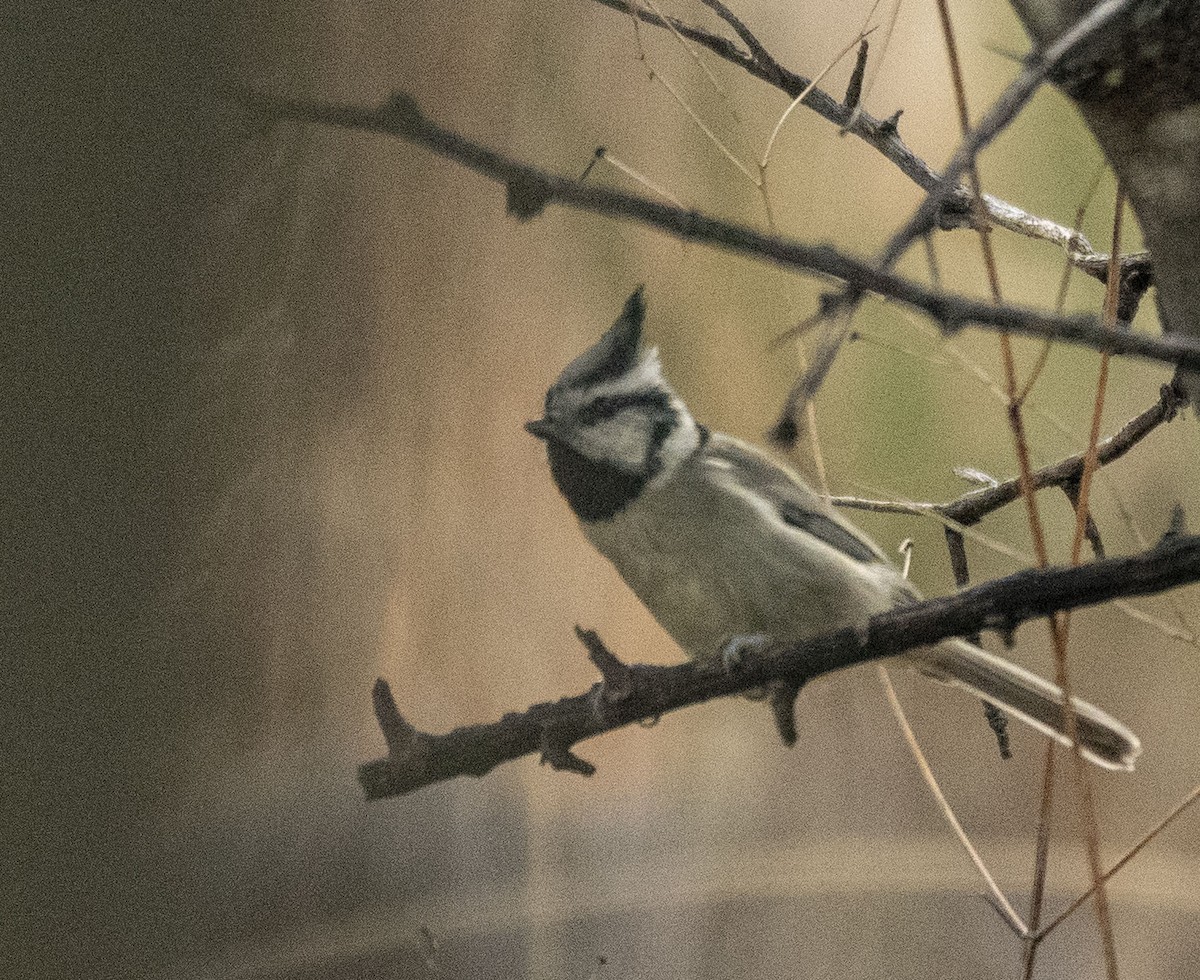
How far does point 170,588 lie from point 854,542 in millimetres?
446

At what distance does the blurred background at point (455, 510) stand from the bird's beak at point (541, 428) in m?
0.02

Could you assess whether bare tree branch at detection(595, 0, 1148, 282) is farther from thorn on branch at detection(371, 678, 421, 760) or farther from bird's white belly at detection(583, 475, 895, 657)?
thorn on branch at detection(371, 678, 421, 760)

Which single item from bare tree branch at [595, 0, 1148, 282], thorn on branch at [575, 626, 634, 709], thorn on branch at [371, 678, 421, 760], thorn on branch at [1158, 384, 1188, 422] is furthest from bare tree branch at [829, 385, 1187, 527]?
thorn on branch at [371, 678, 421, 760]

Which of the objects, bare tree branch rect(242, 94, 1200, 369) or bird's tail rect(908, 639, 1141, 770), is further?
bird's tail rect(908, 639, 1141, 770)

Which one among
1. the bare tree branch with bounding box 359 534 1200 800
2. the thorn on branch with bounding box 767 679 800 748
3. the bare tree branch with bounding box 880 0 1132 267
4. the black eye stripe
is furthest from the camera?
the black eye stripe

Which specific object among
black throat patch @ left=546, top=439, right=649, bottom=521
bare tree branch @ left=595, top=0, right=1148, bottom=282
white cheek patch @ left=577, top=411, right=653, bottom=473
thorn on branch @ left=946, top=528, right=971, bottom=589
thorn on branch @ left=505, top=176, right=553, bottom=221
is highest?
bare tree branch @ left=595, top=0, right=1148, bottom=282

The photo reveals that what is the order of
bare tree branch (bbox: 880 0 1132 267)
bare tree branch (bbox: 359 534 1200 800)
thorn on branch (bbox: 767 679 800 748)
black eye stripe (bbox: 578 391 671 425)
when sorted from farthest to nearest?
black eye stripe (bbox: 578 391 671 425) < thorn on branch (bbox: 767 679 800 748) < bare tree branch (bbox: 359 534 1200 800) < bare tree branch (bbox: 880 0 1132 267)

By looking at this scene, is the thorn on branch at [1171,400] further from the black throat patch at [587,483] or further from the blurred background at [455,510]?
the black throat patch at [587,483]

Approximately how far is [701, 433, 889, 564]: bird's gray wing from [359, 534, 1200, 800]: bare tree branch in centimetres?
14

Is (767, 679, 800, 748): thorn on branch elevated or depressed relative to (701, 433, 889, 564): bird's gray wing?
depressed

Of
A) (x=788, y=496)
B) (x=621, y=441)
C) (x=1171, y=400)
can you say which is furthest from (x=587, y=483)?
(x=1171, y=400)

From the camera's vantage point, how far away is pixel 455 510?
77cm

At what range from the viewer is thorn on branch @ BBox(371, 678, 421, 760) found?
0.65 metres

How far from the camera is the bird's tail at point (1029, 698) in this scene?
0.76 meters
